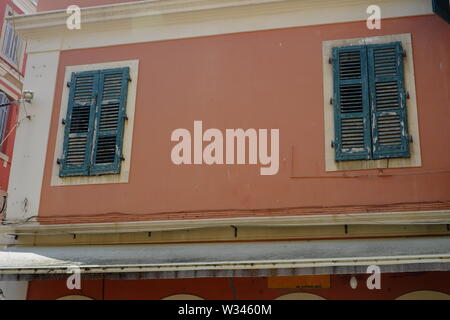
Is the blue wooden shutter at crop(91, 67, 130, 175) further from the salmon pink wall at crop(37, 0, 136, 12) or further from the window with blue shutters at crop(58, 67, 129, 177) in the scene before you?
the salmon pink wall at crop(37, 0, 136, 12)

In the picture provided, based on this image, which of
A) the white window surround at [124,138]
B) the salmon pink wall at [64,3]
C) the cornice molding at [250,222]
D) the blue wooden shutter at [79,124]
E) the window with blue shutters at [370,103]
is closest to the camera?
the cornice molding at [250,222]

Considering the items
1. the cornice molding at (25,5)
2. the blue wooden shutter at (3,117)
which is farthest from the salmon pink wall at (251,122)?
the cornice molding at (25,5)

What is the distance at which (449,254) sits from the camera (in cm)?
672

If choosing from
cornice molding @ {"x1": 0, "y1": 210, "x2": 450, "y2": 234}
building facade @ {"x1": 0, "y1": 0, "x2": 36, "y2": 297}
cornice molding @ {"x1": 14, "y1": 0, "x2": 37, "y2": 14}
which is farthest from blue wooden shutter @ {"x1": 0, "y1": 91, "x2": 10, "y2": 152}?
cornice molding @ {"x1": 0, "y1": 210, "x2": 450, "y2": 234}

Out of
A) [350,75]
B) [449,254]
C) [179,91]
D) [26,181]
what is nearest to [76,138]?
[26,181]

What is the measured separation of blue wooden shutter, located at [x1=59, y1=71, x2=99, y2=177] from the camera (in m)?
9.40

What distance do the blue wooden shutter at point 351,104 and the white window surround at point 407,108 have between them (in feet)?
0.28

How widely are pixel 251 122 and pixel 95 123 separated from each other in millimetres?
2454

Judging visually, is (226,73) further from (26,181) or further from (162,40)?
(26,181)

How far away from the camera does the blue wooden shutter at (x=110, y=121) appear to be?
Answer: 9266 mm

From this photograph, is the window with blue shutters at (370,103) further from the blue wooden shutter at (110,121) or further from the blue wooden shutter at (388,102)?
the blue wooden shutter at (110,121)

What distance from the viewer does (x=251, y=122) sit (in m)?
9.02

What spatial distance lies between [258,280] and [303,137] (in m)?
2.09

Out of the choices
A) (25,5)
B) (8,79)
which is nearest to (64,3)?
(8,79)
